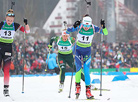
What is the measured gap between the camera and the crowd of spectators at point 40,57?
66.4 feet

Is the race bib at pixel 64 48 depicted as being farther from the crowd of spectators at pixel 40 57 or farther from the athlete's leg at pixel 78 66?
the crowd of spectators at pixel 40 57

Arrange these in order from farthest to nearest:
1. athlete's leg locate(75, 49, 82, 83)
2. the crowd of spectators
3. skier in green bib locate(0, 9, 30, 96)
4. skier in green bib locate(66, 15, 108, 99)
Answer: the crowd of spectators → skier in green bib locate(0, 9, 30, 96) → athlete's leg locate(75, 49, 82, 83) → skier in green bib locate(66, 15, 108, 99)

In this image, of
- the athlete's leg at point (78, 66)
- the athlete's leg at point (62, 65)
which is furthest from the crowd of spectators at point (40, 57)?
the athlete's leg at point (78, 66)

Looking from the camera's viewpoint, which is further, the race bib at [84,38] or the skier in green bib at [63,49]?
the skier in green bib at [63,49]

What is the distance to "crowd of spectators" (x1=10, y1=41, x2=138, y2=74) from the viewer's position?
797 inches

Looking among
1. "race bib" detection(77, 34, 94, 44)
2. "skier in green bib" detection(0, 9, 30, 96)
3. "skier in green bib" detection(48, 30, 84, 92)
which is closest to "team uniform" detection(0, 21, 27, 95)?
"skier in green bib" detection(0, 9, 30, 96)

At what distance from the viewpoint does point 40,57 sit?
22.0 meters

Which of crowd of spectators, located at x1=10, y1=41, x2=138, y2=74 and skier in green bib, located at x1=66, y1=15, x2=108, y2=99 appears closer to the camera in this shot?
skier in green bib, located at x1=66, y1=15, x2=108, y2=99

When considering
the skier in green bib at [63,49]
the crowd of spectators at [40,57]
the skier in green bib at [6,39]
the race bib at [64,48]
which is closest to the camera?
the skier in green bib at [6,39]

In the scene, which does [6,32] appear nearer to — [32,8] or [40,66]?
[40,66]

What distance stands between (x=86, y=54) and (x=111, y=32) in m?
31.8

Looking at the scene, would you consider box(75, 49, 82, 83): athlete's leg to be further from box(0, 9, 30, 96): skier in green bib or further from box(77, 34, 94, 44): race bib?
box(0, 9, 30, 96): skier in green bib

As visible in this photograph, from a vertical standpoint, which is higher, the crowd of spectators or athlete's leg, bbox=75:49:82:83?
athlete's leg, bbox=75:49:82:83

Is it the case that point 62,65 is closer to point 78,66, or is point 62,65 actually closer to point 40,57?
point 78,66
